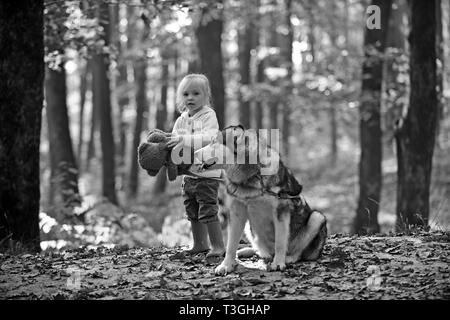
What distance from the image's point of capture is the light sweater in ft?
18.6

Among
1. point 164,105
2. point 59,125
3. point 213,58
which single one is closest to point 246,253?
point 213,58

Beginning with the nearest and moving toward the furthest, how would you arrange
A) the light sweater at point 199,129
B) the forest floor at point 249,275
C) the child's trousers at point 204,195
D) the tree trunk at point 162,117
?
the forest floor at point 249,275 → the light sweater at point 199,129 → the child's trousers at point 204,195 → the tree trunk at point 162,117

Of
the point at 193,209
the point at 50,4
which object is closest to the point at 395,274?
the point at 193,209

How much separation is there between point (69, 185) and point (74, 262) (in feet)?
22.3

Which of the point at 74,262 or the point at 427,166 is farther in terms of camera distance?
the point at 427,166

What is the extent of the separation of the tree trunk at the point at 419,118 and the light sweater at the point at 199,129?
15.3 feet

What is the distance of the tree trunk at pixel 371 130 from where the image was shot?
11883 mm

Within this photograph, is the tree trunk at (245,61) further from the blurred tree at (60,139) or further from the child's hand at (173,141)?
the child's hand at (173,141)

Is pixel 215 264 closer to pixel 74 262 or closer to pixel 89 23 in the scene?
pixel 74 262

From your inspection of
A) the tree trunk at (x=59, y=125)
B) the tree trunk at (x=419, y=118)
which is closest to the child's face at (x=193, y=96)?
the tree trunk at (x=419, y=118)

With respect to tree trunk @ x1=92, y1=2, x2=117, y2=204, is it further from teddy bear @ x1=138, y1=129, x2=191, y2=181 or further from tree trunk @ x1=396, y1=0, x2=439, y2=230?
teddy bear @ x1=138, y1=129, x2=191, y2=181

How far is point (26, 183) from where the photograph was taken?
24.5 ft

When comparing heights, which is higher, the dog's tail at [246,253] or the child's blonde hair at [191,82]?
the child's blonde hair at [191,82]

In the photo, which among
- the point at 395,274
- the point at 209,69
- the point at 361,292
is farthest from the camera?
the point at 209,69
